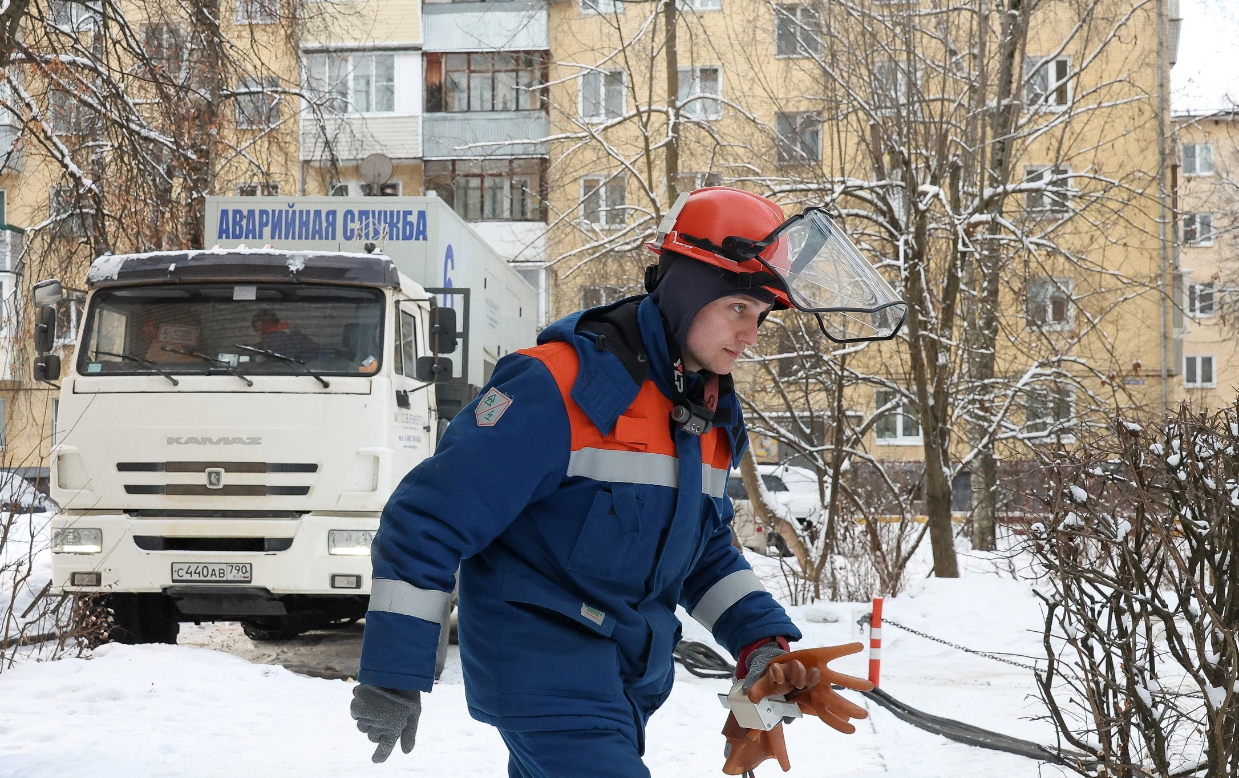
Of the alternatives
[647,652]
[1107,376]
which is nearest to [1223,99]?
[1107,376]

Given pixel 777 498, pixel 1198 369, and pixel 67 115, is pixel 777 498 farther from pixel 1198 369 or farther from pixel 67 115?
pixel 1198 369

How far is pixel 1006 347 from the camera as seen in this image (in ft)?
52.2

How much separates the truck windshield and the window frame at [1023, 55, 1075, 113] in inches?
353

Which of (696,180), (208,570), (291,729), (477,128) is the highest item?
(477,128)

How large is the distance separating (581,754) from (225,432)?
612cm

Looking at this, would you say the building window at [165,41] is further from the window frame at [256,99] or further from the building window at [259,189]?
the building window at [259,189]

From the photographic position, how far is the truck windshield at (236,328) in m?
8.29

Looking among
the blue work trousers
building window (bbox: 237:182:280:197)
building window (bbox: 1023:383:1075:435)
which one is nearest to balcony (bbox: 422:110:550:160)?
building window (bbox: 237:182:280:197)

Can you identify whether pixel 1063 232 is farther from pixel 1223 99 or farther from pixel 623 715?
pixel 623 715

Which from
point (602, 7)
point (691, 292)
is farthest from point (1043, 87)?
point (691, 292)

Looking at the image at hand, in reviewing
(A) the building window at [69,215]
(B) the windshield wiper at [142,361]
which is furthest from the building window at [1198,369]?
(B) the windshield wiper at [142,361]

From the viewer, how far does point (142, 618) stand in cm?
895

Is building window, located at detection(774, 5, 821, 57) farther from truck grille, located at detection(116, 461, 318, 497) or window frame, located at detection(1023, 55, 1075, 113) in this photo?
truck grille, located at detection(116, 461, 318, 497)

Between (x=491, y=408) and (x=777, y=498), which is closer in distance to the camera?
(x=491, y=408)
